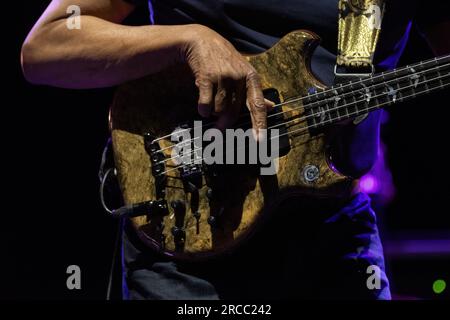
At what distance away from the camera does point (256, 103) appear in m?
1.58

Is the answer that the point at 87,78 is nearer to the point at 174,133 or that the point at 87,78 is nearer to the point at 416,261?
the point at 174,133

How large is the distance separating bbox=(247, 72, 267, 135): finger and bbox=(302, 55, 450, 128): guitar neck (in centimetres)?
13

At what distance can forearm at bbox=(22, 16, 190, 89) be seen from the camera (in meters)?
1.70

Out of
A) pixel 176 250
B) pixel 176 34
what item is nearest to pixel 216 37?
pixel 176 34

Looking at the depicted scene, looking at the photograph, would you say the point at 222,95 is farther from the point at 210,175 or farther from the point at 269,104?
the point at 210,175

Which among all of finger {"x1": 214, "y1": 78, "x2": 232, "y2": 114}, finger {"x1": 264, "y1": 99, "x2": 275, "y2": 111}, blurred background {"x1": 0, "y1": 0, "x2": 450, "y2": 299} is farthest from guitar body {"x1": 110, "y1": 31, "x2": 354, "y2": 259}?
blurred background {"x1": 0, "y1": 0, "x2": 450, "y2": 299}

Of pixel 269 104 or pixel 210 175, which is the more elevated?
pixel 269 104

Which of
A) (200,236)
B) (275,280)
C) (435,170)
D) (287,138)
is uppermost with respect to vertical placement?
(435,170)

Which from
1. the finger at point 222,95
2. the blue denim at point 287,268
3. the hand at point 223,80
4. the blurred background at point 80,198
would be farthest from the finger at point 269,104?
the blurred background at point 80,198

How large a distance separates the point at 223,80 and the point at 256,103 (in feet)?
0.34

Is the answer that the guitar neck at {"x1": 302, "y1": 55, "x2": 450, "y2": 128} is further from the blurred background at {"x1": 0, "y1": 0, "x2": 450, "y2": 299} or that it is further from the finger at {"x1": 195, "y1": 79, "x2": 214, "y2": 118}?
the blurred background at {"x1": 0, "y1": 0, "x2": 450, "y2": 299}

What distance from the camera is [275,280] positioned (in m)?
1.70

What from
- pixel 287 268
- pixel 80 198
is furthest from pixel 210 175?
pixel 80 198

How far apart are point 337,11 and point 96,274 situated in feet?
7.60
